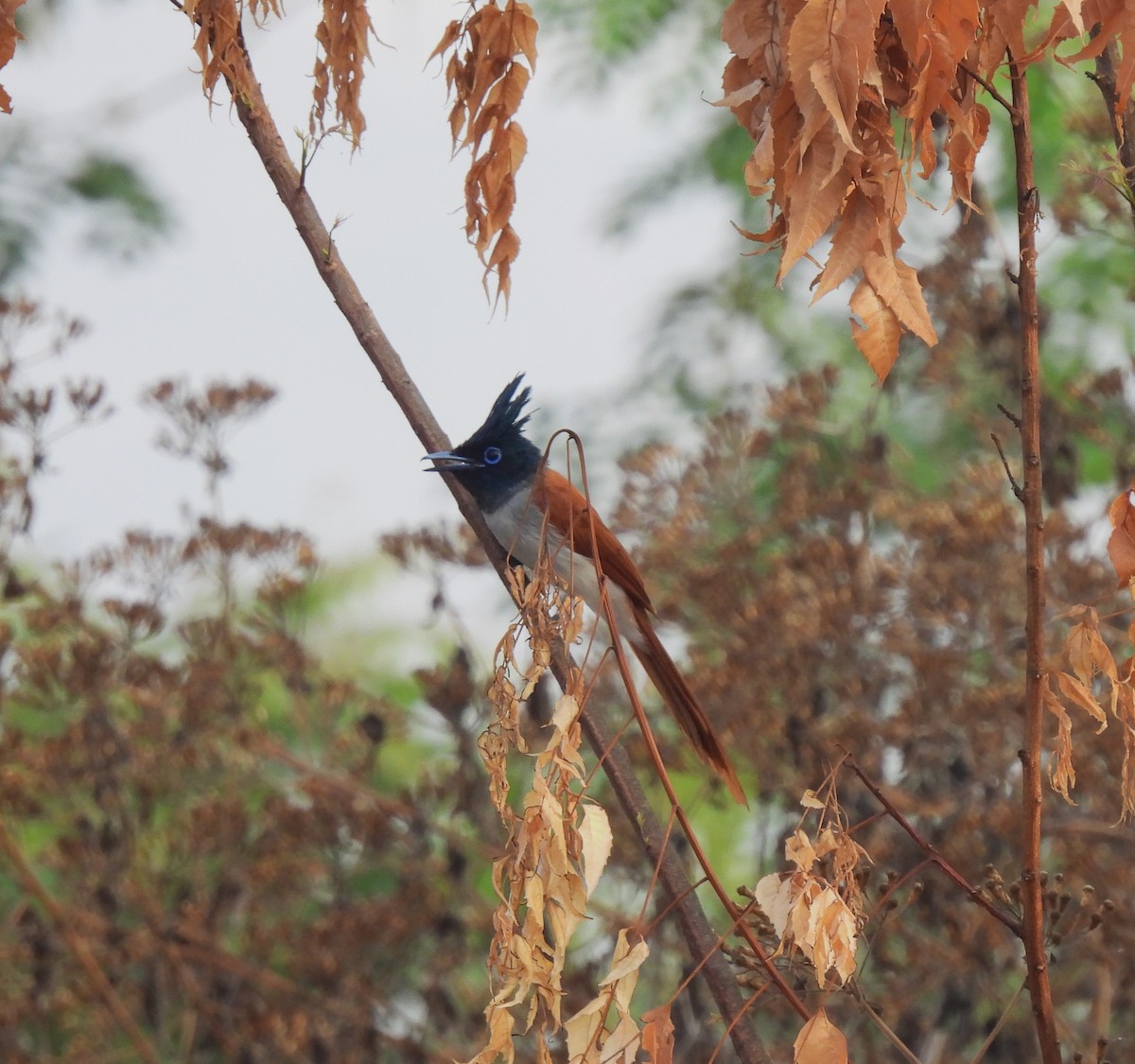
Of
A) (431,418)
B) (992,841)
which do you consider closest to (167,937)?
(992,841)

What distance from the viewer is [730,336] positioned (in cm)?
637

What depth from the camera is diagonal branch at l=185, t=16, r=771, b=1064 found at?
5.68 ft

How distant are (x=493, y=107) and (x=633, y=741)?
3039 mm

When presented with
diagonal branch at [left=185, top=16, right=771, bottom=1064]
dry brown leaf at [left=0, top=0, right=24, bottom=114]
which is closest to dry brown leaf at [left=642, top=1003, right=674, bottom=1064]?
diagonal branch at [left=185, top=16, right=771, bottom=1064]

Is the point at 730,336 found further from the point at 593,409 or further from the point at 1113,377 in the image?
the point at 1113,377

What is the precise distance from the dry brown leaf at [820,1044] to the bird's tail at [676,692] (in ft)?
5.17

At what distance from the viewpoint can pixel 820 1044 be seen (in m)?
1.37

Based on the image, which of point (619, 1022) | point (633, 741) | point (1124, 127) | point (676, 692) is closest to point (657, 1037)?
point (619, 1022)

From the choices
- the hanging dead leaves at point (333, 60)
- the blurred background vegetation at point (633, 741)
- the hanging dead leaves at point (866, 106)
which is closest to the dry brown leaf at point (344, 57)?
the hanging dead leaves at point (333, 60)

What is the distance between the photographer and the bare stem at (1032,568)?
150 cm

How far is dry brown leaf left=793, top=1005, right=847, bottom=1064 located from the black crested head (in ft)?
8.06

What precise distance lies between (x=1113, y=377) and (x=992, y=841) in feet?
4.39

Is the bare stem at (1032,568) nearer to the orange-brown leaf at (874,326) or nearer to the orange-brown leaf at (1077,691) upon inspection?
the orange-brown leaf at (1077,691)

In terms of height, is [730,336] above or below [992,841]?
above
